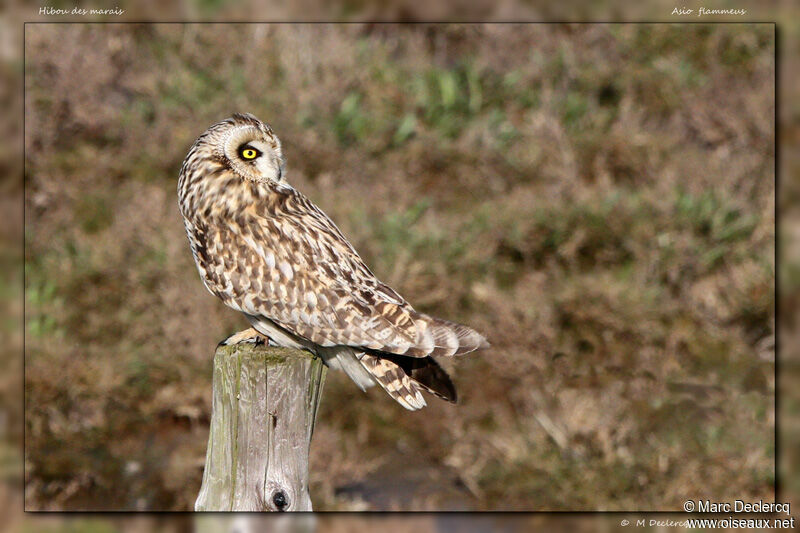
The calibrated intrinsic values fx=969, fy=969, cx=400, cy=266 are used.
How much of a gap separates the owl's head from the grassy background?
125 inches

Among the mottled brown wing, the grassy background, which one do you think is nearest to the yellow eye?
the mottled brown wing

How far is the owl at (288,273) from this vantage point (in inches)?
156

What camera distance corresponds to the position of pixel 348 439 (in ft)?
24.4

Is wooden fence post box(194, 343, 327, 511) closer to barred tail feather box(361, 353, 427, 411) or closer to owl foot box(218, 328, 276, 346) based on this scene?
barred tail feather box(361, 353, 427, 411)

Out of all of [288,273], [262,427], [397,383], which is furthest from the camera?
[288,273]

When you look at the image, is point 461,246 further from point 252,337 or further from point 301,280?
point 301,280

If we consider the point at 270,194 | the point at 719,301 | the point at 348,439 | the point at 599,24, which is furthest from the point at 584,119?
the point at 270,194

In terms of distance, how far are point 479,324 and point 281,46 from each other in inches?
190

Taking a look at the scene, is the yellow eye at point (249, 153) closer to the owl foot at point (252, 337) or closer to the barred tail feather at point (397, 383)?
the owl foot at point (252, 337)

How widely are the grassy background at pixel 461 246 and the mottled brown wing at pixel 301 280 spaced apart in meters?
3.06

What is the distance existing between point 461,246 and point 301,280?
4.96 meters

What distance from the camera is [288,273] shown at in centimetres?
412

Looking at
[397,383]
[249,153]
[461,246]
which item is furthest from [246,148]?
[461,246]

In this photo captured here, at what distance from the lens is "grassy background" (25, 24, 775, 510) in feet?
23.6
